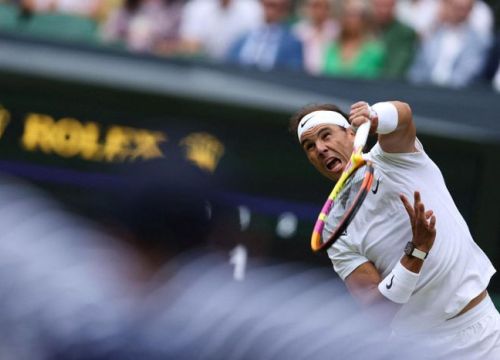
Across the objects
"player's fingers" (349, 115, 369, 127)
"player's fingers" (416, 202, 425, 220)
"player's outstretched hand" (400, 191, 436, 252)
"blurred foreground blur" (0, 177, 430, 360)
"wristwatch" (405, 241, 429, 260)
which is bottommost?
"wristwatch" (405, 241, 429, 260)

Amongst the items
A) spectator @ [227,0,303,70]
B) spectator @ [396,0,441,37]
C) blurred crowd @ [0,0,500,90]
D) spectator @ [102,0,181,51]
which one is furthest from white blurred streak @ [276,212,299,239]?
spectator @ [102,0,181,51]

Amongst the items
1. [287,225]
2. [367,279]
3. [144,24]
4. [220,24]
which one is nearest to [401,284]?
[367,279]

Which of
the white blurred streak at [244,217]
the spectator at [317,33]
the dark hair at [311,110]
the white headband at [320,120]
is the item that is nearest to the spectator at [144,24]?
the spectator at [317,33]

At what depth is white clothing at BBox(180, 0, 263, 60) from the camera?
33.1 ft

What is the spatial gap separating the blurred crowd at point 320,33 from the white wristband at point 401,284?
429cm

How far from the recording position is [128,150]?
8922mm

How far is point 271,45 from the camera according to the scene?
9.91 m

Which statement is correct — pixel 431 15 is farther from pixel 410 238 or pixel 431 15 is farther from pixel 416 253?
pixel 416 253

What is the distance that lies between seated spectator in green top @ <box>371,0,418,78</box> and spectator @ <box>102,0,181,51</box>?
1.53 meters

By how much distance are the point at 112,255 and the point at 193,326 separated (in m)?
0.25

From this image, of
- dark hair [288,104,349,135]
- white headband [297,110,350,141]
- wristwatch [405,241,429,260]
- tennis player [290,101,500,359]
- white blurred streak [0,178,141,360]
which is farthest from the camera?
dark hair [288,104,349,135]

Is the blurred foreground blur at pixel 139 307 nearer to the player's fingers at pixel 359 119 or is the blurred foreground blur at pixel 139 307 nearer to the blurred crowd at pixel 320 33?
the player's fingers at pixel 359 119

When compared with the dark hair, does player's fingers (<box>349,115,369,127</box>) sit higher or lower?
higher

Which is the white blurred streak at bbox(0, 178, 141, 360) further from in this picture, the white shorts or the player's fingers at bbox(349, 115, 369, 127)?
the white shorts
